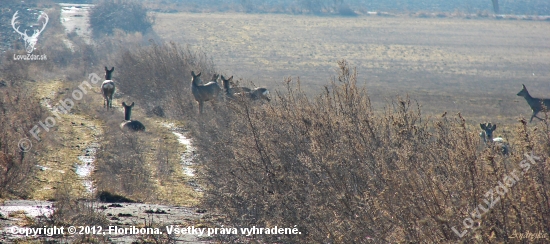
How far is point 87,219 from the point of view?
8.11 meters

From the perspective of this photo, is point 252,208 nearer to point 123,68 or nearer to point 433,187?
point 433,187

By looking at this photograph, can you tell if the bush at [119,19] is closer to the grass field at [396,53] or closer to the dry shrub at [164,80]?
the grass field at [396,53]

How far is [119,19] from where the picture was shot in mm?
72812

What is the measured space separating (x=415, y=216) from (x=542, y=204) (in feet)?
3.89

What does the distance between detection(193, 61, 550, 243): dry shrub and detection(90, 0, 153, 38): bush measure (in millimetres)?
62689

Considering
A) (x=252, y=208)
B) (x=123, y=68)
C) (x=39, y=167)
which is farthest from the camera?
(x=123, y=68)

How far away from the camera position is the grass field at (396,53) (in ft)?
132

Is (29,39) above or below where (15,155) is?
above

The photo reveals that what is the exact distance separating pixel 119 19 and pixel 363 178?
6898 cm

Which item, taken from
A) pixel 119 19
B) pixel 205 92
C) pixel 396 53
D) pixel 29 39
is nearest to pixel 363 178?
pixel 205 92

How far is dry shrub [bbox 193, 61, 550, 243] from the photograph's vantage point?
555 cm

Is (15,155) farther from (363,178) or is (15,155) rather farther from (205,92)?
(205,92)

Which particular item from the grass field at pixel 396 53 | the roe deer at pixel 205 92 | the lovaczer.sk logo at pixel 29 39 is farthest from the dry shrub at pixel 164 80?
the grass field at pixel 396 53

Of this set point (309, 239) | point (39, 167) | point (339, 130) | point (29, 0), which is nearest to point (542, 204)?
point (309, 239)
